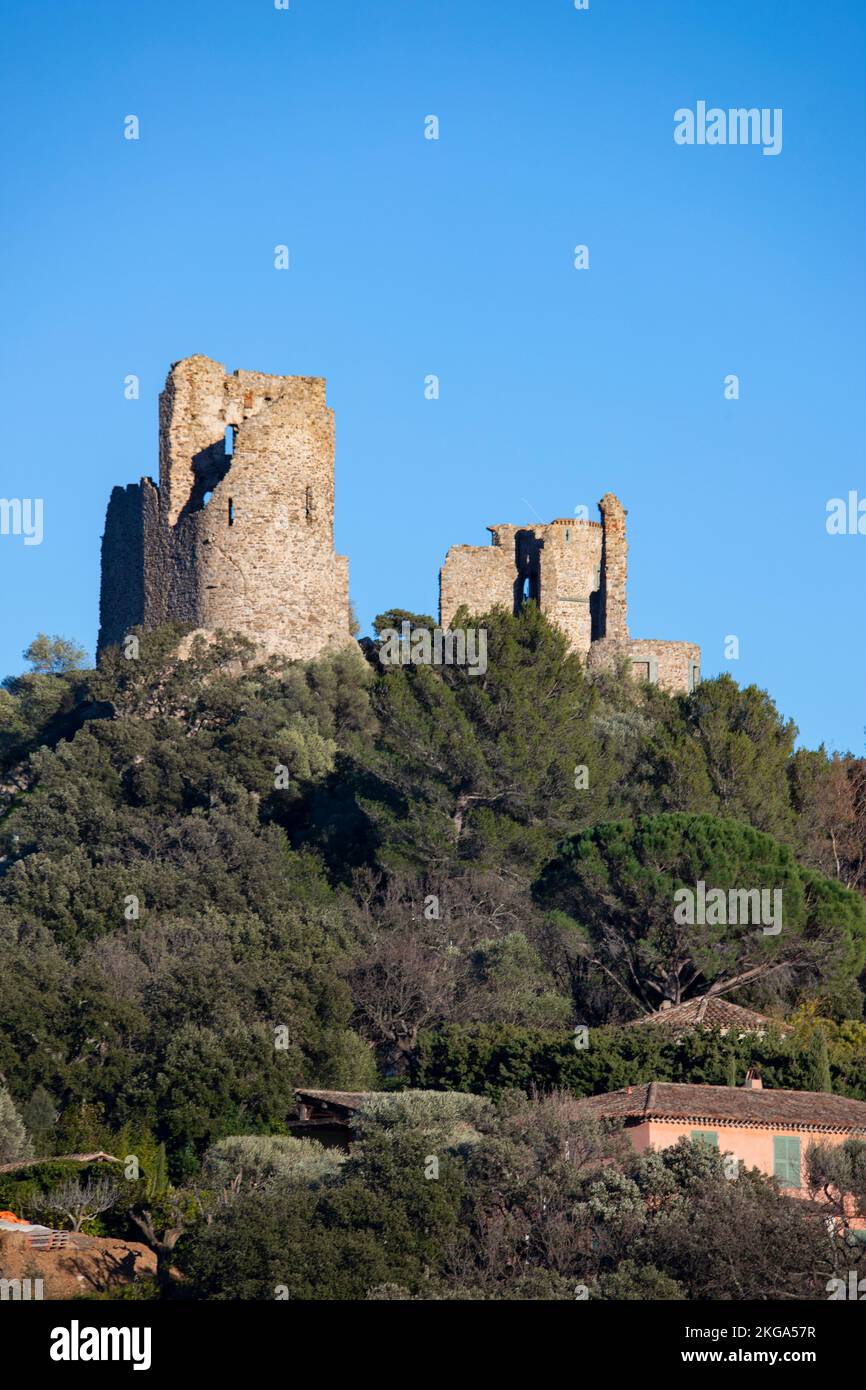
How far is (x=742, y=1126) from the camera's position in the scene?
32062mm

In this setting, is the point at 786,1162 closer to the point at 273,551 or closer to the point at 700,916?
the point at 700,916

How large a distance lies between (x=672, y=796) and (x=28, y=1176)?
16.0 meters

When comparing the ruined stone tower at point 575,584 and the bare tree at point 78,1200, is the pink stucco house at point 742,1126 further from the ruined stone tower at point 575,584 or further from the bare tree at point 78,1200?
the ruined stone tower at point 575,584

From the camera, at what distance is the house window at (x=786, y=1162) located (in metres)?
31.9

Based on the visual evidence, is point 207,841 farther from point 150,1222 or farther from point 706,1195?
point 706,1195

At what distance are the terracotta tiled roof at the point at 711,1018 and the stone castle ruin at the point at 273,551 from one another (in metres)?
13.0

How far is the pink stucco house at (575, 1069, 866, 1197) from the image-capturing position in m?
31.9

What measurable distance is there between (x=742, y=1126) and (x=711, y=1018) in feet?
19.8

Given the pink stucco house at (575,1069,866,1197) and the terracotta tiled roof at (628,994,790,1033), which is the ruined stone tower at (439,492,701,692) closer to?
the terracotta tiled roof at (628,994,790,1033)

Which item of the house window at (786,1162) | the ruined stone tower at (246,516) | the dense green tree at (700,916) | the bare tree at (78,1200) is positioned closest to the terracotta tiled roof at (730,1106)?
the house window at (786,1162)

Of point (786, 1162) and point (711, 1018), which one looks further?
point (711, 1018)

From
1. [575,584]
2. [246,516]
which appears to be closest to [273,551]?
[246,516]

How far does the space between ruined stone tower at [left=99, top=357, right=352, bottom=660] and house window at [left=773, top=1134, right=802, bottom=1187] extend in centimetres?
1909
